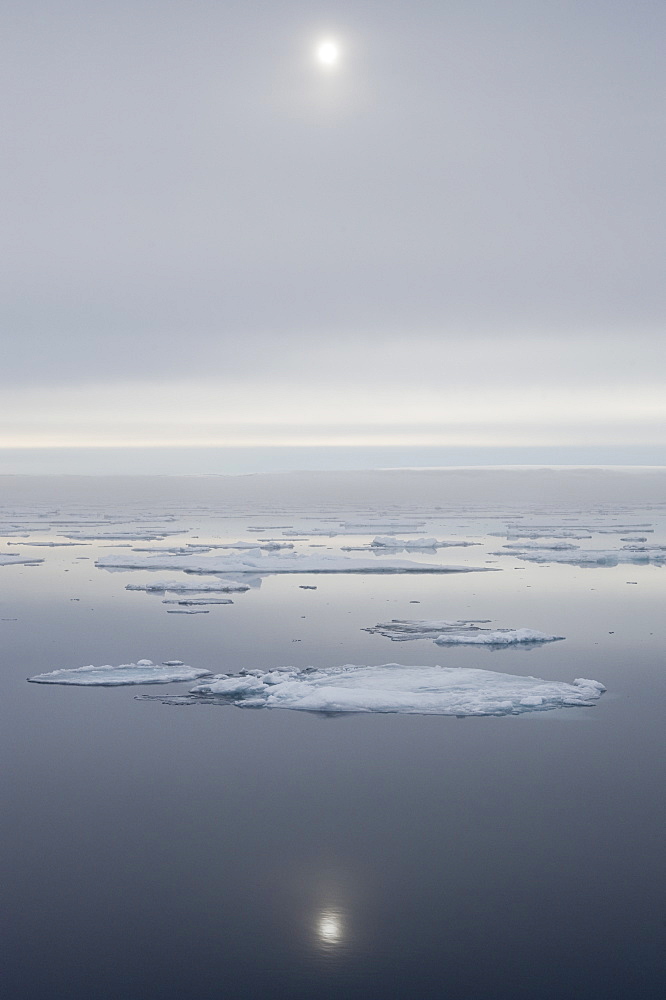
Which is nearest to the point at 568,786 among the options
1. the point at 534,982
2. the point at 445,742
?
the point at 445,742

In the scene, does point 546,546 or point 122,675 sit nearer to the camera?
Answer: point 122,675

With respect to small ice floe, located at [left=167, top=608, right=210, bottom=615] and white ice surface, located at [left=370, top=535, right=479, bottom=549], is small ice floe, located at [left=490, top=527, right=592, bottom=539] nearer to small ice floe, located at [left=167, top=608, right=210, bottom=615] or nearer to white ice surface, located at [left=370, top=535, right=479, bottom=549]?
white ice surface, located at [left=370, top=535, right=479, bottom=549]

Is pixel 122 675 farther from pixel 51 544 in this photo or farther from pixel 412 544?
pixel 51 544

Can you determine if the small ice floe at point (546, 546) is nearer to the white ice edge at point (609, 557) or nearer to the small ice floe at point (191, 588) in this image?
the white ice edge at point (609, 557)

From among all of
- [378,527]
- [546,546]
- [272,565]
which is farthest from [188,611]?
[378,527]

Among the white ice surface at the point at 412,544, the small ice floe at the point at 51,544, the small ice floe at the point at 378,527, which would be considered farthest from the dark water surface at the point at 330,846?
the small ice floe at the point at 378,527

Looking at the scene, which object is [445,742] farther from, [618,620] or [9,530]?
[9,530]
